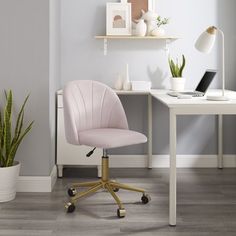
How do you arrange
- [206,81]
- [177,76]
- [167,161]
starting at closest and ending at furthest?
[206,81] < [177,76] < [167,161]

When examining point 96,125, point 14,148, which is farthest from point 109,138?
point 14,148

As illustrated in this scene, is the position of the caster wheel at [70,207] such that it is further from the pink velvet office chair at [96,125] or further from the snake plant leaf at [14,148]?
the snake plant leaf at [14,148]

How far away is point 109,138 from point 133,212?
1.68ft

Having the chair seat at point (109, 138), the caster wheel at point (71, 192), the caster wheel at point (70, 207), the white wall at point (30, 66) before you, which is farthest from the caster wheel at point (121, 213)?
the white wall at point (30, 66)

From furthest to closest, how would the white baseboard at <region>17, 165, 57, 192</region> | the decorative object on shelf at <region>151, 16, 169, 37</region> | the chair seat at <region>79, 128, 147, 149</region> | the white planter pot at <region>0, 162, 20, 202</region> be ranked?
the decorative object on shelf at <region>151, 16, 169, 37</region> < the white baseboard at <region>17, 165, 57, 192</region> < the white planter pot at <region>0, 162, 20, 202</region> < the chair seat at <region>79, 128, 147, 149</region>

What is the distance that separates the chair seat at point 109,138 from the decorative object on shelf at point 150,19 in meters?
1.34

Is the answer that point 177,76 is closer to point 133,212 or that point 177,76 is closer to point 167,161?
point 167,161

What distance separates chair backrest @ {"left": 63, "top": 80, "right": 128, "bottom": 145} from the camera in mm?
3391

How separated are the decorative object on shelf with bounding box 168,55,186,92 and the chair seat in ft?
3.15

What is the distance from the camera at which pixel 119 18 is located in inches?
167

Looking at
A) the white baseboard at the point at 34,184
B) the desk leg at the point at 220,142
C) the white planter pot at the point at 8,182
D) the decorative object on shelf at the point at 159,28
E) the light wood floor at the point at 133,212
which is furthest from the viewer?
the desk leg at the point at 220,142

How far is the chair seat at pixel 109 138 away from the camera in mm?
3041

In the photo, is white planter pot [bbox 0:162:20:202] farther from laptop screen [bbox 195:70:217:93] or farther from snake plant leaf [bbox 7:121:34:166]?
laptop screen [bbox 195:70:217:93]

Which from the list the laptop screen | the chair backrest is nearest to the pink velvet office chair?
the chair backrest
